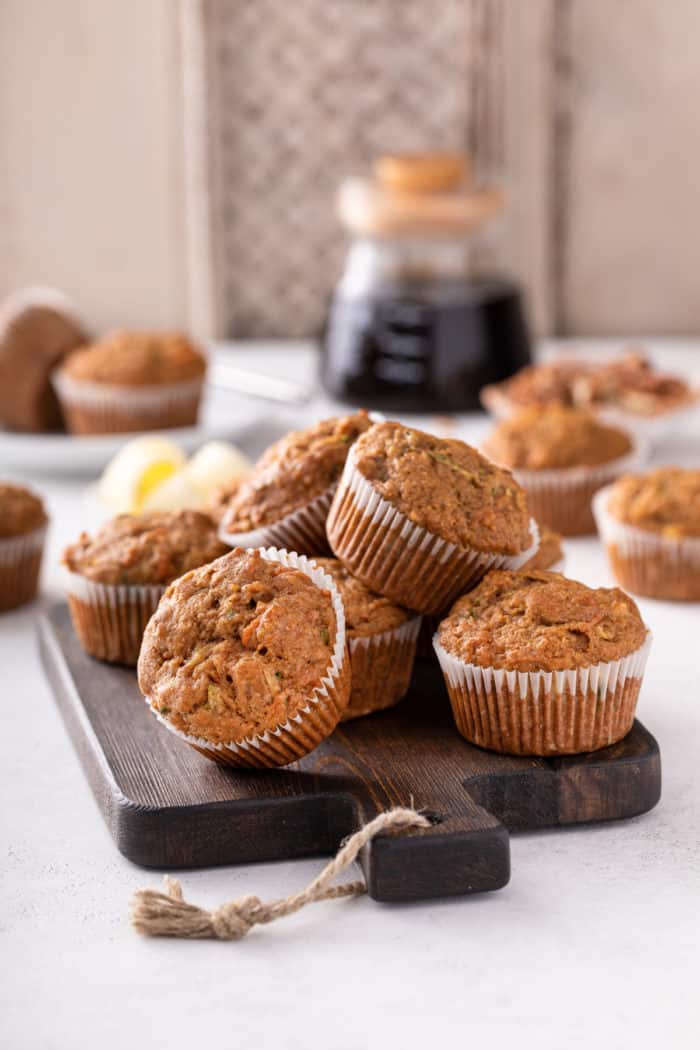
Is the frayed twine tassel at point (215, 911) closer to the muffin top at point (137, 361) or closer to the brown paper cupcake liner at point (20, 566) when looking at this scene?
the brown paper cupcake liner at point (20, 566)

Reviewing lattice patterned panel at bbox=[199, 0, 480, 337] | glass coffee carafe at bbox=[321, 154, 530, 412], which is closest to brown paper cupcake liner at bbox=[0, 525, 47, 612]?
glass coffee carafe at bbox=[321, 154, 530, 412]

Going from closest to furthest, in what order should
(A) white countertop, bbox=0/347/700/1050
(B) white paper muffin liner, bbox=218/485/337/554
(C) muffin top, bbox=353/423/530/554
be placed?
(A) white countertop, bbox=0/347/700/1050 → (C) muffin top, bbox=353/423/530/554 → (B) white paper muffin liner, bbox=218/485/337/554

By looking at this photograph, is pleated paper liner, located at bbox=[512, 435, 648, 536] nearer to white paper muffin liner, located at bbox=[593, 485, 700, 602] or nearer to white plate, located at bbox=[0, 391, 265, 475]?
white paper muffin liner, located at bbox=[593, 485, 700, 602]

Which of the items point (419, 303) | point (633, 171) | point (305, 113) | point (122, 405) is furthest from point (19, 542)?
point (633, 171)

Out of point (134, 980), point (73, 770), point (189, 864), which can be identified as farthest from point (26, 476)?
point (134, 980)

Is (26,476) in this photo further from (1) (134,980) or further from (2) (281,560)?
(1) (134,980)
